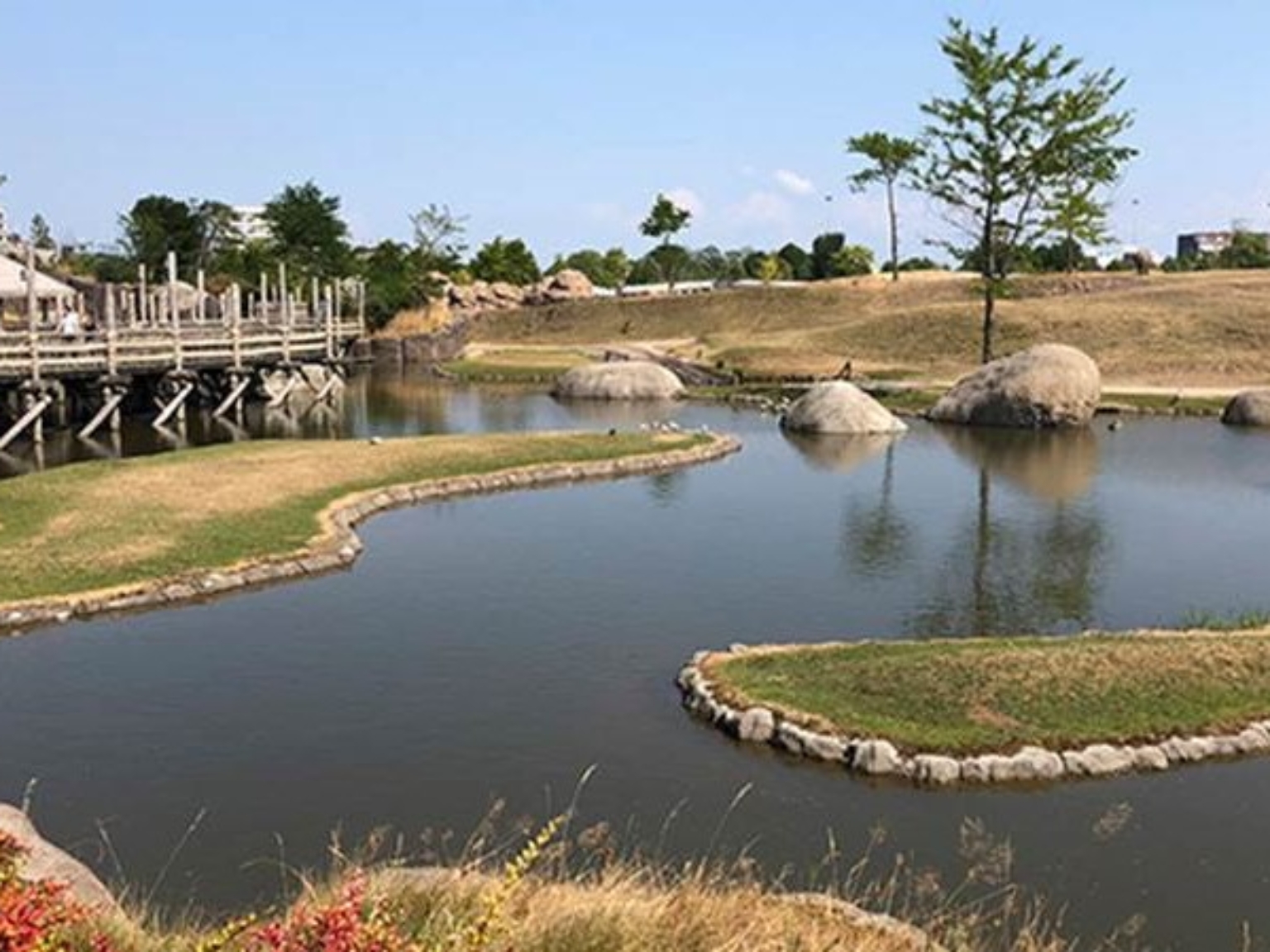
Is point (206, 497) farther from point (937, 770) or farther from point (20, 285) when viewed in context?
point (20, 285)

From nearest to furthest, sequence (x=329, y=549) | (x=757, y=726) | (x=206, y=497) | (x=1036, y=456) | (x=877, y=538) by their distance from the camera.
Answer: (x=757, y=726)
(x=329, y=549)
(x=877, y=538)
(x=206, y=497)
(x=1036, y=456)

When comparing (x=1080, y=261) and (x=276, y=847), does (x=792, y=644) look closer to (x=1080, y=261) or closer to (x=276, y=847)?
(x=276, y=847)

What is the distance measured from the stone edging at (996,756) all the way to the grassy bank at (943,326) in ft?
166

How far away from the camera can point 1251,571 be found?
24.8m

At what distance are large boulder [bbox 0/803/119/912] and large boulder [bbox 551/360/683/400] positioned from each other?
50.4 m

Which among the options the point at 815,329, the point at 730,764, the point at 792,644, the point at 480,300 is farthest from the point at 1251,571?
the point at 480,300

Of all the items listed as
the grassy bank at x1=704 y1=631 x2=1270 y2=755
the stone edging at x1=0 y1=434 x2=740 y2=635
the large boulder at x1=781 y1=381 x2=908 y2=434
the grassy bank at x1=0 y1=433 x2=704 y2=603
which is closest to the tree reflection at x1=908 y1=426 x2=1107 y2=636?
the grassy bank at x1=704 y1=631 x2=1270 y2=755

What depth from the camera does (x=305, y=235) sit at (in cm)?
9625

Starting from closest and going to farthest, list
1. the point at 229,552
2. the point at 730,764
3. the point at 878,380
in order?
the point at 730,764, the point at 229,552, the point at 878,380

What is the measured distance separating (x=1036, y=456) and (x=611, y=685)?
26657 mm

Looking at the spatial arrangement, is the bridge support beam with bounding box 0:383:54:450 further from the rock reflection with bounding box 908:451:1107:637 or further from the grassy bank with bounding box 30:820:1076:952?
the grassy bank with bounding box 30:820:1076:952

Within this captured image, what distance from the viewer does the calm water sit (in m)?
13.0

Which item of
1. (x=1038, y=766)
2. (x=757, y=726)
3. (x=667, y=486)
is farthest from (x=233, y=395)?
(x=1038, y=766)

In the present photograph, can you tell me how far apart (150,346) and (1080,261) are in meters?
92.2
